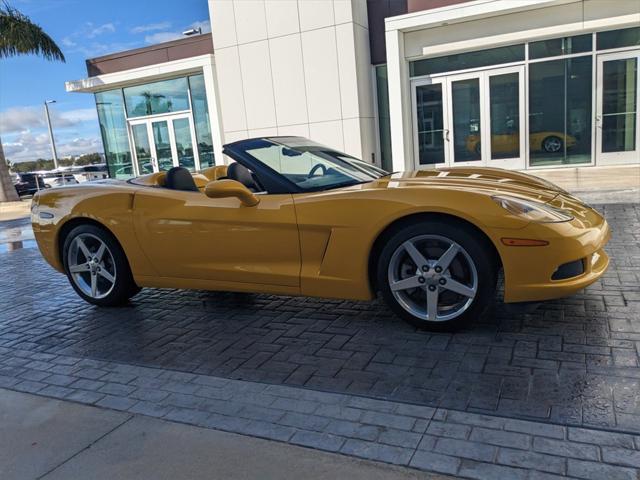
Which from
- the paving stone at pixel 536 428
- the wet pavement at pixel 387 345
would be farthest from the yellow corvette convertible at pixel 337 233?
the paving stone at pixel 536 428

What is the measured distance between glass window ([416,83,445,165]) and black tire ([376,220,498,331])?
36.8ft

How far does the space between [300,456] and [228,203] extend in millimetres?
2147

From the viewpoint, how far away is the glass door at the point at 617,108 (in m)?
12.3

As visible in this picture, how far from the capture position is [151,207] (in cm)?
444

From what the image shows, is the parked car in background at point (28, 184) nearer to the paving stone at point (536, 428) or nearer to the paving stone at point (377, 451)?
the paving stone at point (377, 451)

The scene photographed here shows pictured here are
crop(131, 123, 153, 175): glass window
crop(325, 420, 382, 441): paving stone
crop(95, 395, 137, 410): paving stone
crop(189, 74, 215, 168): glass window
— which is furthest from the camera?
crop(131, 123, 153, 175): glass window

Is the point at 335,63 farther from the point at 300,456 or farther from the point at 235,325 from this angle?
the point at 300,456

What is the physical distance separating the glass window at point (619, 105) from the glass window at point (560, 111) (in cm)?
35

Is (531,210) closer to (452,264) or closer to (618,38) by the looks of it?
(452,264)

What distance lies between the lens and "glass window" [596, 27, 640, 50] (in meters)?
12.0

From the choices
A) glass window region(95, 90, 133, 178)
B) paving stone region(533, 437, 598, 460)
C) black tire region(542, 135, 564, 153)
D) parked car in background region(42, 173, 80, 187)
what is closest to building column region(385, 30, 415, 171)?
black tire region(542, 135, 564, 153)

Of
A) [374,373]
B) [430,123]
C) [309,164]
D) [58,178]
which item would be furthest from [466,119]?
[58,178]

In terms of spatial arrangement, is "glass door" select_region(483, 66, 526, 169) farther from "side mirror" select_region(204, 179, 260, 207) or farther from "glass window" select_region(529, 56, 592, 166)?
"side mirror" select_region(204, 179, 260, 207)

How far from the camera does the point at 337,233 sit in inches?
145
